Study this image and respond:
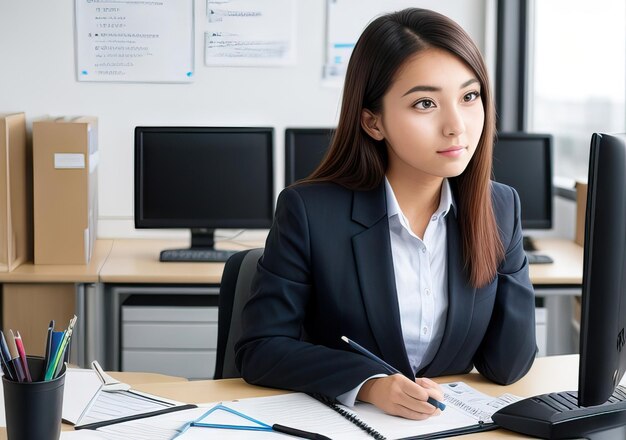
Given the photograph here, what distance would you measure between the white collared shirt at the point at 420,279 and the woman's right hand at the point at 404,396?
0.82 feet

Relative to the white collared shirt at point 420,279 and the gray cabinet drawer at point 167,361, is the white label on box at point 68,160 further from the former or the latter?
the white collared shirt at point 420,279

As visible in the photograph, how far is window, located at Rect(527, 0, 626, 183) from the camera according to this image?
3.10 m

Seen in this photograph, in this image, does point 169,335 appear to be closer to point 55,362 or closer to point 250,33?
point 250,33

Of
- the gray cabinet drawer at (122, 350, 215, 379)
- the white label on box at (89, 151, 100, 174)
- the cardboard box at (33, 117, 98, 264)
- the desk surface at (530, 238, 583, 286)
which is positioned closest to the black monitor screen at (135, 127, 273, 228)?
the white label on box at (89, 151, 100, 174)

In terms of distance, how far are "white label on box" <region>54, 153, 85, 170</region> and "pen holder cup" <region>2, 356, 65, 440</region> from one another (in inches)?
73.1

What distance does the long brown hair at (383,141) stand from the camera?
1.51 meters

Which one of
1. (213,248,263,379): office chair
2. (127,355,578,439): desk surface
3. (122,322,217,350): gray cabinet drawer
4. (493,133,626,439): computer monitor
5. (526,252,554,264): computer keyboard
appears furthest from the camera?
(526,252,554,264): computer keyboard

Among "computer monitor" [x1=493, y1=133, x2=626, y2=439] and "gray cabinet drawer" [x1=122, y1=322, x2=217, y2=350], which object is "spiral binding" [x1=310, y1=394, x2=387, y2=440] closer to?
"computer monitor" [x1=493, y1=133, x2=626, y2=439]

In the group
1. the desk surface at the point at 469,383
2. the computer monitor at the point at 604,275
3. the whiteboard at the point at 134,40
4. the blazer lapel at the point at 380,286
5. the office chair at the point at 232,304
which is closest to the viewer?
the computer monitor at the point at 604,275

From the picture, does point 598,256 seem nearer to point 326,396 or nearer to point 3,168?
point 326,396

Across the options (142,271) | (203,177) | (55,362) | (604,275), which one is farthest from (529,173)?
(55,362)

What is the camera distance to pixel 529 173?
3189mm

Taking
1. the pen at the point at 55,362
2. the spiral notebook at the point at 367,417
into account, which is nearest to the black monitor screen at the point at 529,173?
the spiral notebook at the point at 367,417

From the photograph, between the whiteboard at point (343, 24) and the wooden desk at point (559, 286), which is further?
the whiteboard at point (343, 24)
